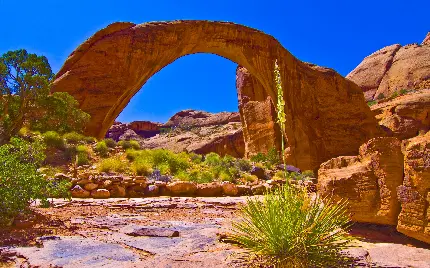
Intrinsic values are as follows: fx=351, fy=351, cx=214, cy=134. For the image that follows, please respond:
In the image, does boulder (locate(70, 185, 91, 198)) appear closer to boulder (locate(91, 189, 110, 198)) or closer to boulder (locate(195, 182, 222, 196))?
boulder (locate(91, 189, 110, 198))

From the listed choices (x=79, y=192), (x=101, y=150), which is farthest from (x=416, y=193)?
(x=101, y=150)

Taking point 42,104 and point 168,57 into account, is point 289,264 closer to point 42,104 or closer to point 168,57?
point 42,104

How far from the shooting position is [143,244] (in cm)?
353

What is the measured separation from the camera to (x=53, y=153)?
12109 millimetres

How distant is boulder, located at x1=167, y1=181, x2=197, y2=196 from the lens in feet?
29.1

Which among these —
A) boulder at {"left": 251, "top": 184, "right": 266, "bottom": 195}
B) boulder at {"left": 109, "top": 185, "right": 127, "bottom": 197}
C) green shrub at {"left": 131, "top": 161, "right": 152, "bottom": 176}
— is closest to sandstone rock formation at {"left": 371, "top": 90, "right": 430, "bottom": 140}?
boulder at {"left": 251, "top": 184, "right": 266, "bottom": 195}

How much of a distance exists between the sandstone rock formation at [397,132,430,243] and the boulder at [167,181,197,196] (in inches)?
243

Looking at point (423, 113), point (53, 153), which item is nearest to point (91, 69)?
point (53, 153)

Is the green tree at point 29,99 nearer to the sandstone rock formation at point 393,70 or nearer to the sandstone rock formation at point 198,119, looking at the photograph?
the sandstone rock formation at point 393,70

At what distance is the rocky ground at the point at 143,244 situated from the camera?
281 cm

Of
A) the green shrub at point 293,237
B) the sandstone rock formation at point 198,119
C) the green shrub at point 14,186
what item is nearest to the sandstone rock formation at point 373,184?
the green shrub at point 293,237

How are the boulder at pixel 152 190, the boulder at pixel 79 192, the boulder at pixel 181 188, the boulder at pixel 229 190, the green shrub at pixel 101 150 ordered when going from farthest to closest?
1. the green shrub at pixel 101 150
2. the boulder at pixel 229 190
3. the boulder at pixel 181 188
4. the boulder at pixel 152 190
5. the boulder at pixel 79 192

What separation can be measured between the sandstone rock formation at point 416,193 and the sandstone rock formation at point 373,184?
0.54 ft

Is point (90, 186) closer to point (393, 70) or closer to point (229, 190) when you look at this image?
point (229, 190)
